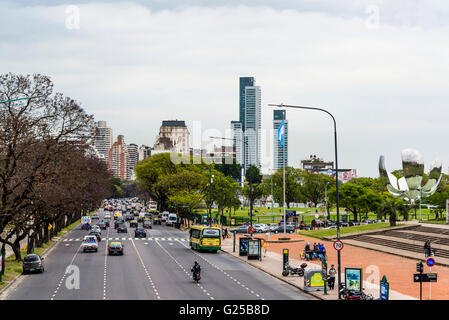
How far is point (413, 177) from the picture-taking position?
84188mm

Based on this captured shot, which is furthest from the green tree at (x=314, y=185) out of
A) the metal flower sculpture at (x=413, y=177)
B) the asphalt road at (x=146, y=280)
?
the asphalt road at (x=146, y=280)

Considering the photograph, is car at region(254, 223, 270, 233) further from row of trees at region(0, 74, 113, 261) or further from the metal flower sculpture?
row of trees at region(0, 74, 113, 261)

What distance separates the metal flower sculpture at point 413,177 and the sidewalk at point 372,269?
2525cm

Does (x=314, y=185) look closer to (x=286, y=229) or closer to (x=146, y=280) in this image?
(x=286, y=229)

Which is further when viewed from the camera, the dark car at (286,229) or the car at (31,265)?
the dark car at (286,229)

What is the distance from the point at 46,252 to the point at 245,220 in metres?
54.7

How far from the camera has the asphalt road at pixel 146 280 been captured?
30.5 metres

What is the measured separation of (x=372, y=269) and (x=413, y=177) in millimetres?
44692

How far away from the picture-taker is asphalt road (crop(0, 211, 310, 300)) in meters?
30.5

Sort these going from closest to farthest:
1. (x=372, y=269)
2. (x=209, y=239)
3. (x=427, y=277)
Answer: (x=427, y=277), (x=372, y=269), (x=209, y=239)

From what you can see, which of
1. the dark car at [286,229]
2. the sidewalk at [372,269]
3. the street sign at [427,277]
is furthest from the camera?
the dark car at [286,229]

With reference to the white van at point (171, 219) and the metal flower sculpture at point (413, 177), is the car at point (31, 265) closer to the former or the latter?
the metal flower sculpture at point (413, 177)

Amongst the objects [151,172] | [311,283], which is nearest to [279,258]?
[311,283]

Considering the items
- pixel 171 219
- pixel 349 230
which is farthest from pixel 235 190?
pixel 349 230
